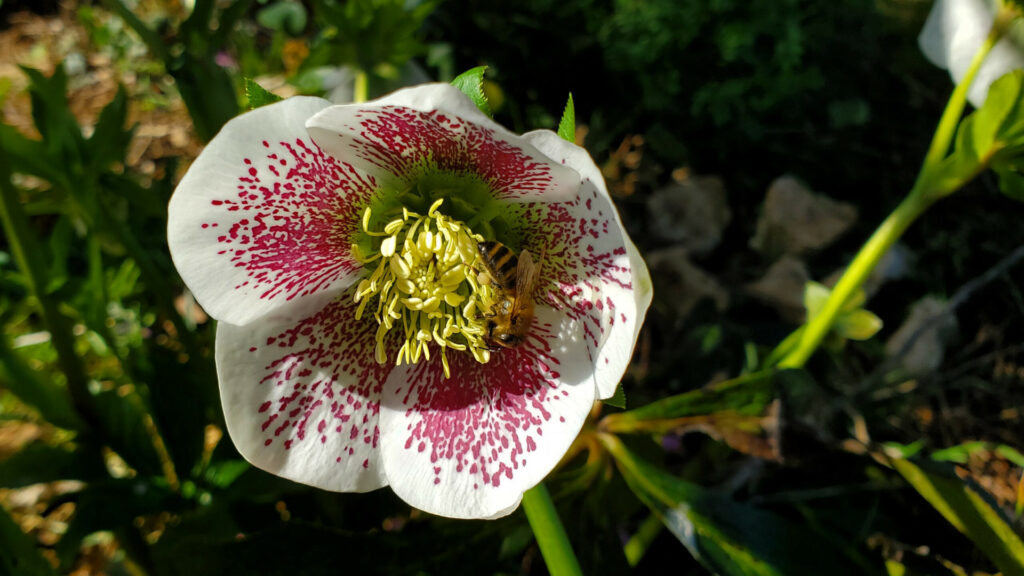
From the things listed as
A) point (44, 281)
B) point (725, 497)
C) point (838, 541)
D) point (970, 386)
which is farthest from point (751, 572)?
point (44, 281)

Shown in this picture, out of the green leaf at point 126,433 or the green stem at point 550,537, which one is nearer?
the green stem at point 550,537

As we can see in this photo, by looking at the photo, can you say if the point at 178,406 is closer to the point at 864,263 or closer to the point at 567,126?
the point at 567,126

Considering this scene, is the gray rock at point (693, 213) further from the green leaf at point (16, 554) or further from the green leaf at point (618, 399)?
the green leaf at point (16, 554)

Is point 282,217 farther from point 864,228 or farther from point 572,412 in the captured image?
point 864,228

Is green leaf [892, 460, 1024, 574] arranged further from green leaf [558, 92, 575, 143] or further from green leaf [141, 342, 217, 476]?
green leaf [141, 342, 217, 476]

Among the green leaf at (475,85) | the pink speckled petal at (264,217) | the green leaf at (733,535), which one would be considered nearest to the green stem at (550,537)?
the green leaf at (733,535)

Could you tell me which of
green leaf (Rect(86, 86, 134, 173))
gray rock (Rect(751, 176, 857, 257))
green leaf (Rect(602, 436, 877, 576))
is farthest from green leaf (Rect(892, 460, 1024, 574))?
green leaf (Rect(86, 86, 134, 173))

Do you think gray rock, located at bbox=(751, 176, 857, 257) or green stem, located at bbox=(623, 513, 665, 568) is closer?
green stem, located at bbox=(623, 513, 665, 568)
